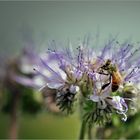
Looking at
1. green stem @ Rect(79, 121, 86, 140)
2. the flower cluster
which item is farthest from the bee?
green stem @ Rect(79, 121, 86, 140)

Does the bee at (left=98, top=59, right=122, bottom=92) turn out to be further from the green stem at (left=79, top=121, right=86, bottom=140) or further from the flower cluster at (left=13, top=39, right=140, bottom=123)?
the green stem at (left=79, top=121, right=86, bottom=140)

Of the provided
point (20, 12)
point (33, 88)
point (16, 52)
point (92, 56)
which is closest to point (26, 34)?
point (16, 52)

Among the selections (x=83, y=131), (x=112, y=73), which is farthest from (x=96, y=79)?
(x=83, y=131)

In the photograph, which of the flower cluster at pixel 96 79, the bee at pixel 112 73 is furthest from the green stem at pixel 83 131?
the bee at pixel 112 73

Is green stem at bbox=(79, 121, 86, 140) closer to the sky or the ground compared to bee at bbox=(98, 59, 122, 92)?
closer to the ground

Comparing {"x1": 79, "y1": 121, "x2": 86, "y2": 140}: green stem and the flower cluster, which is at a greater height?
the flower cluster

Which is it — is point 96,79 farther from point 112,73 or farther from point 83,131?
point 83,131

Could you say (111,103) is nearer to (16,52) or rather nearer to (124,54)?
(124,54)

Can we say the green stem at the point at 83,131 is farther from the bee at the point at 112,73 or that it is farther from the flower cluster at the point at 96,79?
the bee at the point at 112,73
